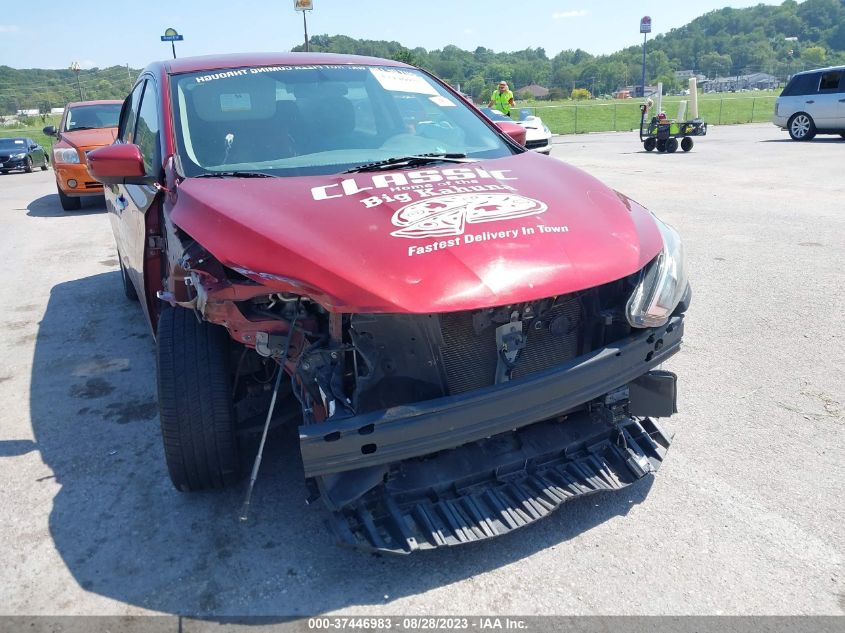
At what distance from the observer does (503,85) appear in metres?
16.0

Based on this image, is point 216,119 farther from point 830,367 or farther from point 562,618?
point 830,367

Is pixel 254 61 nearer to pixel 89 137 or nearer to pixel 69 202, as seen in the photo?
pixel 89 137

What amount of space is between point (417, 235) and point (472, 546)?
1178 mm

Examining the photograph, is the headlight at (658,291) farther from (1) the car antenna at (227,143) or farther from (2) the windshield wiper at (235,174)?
(1) the car antenna at (227,143)

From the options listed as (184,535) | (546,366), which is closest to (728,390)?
(546,366)

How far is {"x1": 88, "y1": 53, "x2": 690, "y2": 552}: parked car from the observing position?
2219 millimetres

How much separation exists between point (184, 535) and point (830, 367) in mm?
3582

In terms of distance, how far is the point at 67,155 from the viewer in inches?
409

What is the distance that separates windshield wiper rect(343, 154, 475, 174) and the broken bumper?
125 centimetres

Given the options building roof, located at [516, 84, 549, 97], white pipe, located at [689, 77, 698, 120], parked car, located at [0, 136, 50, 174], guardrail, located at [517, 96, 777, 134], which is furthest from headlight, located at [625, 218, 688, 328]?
building roof, located at [516, 84, 549, 97]

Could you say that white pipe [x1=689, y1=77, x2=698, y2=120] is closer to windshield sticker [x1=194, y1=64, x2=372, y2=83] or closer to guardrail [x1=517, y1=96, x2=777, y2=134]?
guardrail [x1=517, y1=96, x2=777, y2=134]

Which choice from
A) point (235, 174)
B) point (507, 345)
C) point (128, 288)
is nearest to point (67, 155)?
point (128, 288)

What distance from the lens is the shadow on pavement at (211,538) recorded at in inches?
91.7

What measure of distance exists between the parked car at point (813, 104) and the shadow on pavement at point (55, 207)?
57.1 ft
